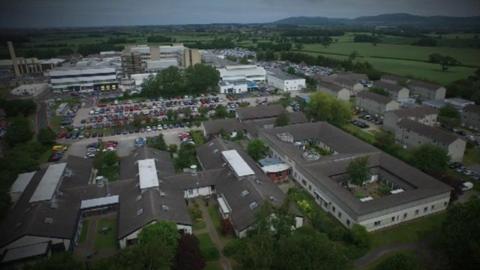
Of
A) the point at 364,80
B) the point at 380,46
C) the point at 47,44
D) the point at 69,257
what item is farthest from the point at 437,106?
the point at 47,44

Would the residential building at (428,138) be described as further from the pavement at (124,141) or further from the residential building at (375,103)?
the pavement at (124,141)

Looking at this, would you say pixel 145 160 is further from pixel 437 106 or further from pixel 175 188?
pixel 437 106

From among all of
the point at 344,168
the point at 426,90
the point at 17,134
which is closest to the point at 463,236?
the point at 344,168

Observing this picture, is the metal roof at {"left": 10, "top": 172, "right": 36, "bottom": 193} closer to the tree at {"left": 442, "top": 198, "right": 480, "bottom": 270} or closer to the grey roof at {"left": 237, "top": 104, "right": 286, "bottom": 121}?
the grey roof at {"left": 237, "top": 104, "right": 286, "bottom": 121}

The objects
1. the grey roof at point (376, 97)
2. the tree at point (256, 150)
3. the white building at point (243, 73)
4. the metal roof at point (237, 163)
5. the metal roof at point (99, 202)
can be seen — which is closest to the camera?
the metal roof at point (99, 202)

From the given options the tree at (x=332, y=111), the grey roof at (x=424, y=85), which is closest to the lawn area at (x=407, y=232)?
the tree at (x=332, y=111)
